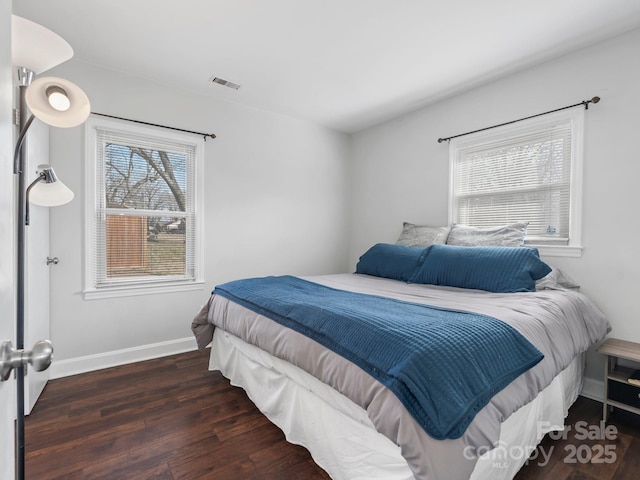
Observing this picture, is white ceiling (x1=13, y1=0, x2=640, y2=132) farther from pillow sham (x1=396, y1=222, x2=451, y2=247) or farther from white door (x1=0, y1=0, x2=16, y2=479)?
white door (x1=0, y1=0, x2=16, y2=479)

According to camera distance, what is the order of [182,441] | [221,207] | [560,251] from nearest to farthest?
[182,441] → [560,251] → [221,207]

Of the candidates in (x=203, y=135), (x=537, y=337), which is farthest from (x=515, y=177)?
(x=203, y=135)

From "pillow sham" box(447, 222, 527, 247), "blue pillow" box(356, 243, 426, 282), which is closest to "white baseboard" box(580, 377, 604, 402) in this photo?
"pillow sham" box(447, 222, 527, 247)

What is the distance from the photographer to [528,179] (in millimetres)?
2766

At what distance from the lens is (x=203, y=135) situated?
3.21 m

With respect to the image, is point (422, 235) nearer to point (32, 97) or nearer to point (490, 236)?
point (490, 236)

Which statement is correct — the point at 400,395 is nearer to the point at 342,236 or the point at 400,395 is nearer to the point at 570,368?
the point at 570,368

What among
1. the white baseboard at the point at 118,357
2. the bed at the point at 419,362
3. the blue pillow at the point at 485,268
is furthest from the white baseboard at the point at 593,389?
the white baseboard at the point at 118,357

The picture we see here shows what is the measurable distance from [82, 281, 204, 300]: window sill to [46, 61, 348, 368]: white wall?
5 cm

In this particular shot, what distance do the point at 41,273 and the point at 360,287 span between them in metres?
2.29

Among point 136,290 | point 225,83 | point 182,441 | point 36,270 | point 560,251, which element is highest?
point 225,83

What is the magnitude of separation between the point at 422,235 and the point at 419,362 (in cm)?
220

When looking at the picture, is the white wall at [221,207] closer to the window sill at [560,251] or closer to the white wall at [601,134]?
the white wall at [601,134]

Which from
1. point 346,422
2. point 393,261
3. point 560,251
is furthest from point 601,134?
point 346,422
